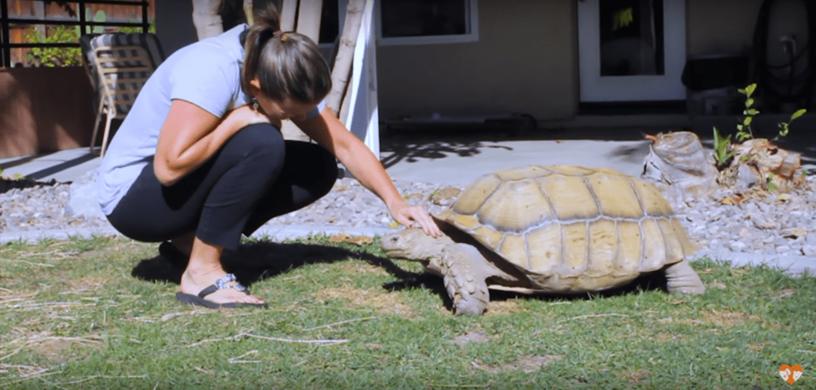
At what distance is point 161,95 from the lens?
182 inches

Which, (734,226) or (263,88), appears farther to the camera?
(734,226)

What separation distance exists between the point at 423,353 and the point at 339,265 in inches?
63.8

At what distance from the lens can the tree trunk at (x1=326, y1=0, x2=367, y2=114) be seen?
8477mm

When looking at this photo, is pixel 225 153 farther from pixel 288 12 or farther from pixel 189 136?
pixel 288 12

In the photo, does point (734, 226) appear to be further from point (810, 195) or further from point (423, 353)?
point (423, 353)

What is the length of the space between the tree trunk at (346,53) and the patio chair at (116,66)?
3.00 m

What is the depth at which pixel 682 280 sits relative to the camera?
15.6ft

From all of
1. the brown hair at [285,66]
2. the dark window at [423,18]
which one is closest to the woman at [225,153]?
the brown hair at [285,66]

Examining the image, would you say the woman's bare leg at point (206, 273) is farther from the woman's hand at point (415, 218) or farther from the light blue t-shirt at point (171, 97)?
the woman's hand at point (415, 218)

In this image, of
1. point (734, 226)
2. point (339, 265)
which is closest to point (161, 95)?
point (339, 265)

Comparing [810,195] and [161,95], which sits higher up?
[161,95]

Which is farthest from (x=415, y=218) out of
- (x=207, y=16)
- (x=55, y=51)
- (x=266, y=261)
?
(x=55, y=51)

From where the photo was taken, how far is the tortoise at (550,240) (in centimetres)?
455

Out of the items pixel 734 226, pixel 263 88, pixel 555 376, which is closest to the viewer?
pixel 555 376
